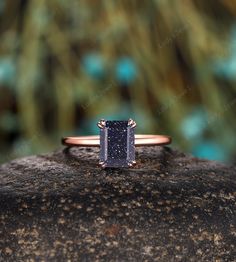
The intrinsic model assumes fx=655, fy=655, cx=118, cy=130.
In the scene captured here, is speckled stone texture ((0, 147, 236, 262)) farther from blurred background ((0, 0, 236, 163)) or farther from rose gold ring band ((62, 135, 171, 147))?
blurred background ((0, 0, 236, 163))

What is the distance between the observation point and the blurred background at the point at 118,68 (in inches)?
76.5

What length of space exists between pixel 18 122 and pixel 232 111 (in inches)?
27.0

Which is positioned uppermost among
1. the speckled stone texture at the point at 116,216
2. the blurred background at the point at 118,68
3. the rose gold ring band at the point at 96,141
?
the blurred background at the point at 118,68

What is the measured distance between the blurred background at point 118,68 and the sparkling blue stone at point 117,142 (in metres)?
0.93

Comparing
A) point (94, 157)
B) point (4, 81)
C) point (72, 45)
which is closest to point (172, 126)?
point (72, 45)

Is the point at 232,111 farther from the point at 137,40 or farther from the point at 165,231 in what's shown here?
the point at 165,231

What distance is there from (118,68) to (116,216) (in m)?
1.18

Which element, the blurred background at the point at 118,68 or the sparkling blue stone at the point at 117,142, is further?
the blurred background at the point at 118,68

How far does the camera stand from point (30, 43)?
195 cm

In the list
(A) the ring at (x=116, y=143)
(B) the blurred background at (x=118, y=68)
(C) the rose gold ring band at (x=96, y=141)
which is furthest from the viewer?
(B) the blurred background at (x=118, y=68)

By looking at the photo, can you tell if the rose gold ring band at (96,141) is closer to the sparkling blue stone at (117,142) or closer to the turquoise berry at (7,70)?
the sparkling blue stone at (117,142)

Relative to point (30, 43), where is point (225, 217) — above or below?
below

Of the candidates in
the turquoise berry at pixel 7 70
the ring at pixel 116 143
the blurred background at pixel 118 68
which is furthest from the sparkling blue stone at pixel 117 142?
the turquoise berry at pixel 7 70

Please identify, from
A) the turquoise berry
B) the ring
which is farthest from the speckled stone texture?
the turquoise berry
